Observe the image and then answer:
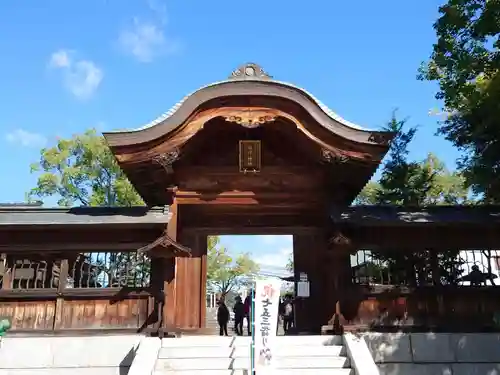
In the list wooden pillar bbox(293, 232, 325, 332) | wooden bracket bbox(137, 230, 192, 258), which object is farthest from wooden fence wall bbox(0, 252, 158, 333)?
wooden pillar bbox(293, 232, 325, 332)

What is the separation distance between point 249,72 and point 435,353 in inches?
276

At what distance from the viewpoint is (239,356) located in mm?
8305

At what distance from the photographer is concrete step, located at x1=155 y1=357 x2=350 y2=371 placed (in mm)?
7995

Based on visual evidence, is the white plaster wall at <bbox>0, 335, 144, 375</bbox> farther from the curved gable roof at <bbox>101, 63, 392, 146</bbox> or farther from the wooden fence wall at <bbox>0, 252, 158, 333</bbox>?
the curved gable roof at <bbox>101, 63, 392, 146</bbox>

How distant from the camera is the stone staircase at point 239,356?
7.89 meters

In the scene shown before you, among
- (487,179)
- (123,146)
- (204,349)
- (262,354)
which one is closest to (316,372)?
(262,354)

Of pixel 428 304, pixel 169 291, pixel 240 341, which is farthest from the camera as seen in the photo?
pixel 428 304

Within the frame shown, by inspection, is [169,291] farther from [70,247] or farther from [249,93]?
[249,93]

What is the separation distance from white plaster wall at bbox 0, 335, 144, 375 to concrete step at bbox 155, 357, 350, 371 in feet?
3.90

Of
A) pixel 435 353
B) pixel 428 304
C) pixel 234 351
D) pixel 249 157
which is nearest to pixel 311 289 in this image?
pixel 428 304

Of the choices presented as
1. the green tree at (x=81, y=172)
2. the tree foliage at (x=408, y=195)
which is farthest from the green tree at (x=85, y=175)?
the tree foliage at (x=408, y=195)

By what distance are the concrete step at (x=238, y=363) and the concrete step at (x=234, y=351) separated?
7.4 inches

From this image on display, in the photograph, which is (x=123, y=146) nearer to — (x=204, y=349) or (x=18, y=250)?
(x=18, y=250)

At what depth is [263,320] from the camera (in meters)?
7.23
